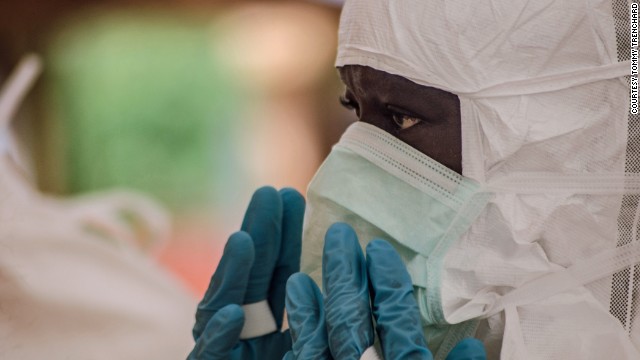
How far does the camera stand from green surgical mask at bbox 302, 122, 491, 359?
1154 millimetres

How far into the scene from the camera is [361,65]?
122 centimetres

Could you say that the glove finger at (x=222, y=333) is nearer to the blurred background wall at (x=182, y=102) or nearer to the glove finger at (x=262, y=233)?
the glove finger at (x=262, y=233)

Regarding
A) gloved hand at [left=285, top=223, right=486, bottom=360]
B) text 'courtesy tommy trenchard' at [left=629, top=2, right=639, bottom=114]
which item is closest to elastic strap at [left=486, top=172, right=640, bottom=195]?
text 'courtesy tommy trenchard' at [left=629, top=2, right=639, bottom=114]

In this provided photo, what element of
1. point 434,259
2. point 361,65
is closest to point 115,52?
point 361,65

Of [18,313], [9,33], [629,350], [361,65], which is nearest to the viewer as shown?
[629,350]

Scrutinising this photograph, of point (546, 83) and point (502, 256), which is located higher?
point (546, 83)

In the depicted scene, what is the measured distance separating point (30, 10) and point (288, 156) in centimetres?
93

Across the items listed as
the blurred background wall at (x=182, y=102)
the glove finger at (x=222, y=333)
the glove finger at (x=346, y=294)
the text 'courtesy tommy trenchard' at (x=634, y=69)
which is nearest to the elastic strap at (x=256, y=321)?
the glove finger at (x=222, y=333)

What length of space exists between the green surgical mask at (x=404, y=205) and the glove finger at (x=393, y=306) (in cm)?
6

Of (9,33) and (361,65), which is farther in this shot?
(9,33)

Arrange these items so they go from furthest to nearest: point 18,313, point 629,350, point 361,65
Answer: point 18,313
point 361,65
point 629,350

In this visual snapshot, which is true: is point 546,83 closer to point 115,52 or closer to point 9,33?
point 115,52

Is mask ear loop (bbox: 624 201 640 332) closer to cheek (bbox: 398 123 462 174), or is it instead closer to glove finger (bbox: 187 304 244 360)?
cheek (bbox: 398 123 462 174)

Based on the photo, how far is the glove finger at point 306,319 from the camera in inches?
44.5
